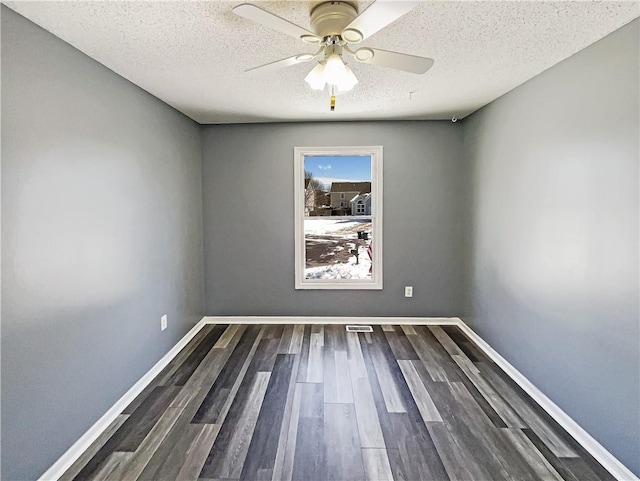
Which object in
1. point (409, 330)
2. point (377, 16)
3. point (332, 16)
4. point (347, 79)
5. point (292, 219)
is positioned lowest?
point (409, 330)

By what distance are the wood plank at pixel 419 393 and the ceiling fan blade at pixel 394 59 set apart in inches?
84.3

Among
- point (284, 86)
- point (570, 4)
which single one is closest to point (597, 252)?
point (570, 4)

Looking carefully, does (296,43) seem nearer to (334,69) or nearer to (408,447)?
(334,69)

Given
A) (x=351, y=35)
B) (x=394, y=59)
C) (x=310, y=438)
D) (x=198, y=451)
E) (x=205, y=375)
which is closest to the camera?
(x=351, y=35)

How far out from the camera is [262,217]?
404cm

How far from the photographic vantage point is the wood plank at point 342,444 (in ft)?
6.00

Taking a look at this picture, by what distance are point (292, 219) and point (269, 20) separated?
2701 millimetres

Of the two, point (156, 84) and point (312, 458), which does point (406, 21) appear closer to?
point (156, 84)

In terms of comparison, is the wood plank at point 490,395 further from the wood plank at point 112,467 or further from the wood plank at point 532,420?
the wood plank at point 112,467

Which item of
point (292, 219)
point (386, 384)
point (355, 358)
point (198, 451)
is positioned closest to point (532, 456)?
point (386, 384)

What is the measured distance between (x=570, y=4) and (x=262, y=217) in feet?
10.4

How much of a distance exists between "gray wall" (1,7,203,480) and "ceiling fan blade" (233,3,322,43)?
1162mm

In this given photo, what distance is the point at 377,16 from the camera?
1.33 m

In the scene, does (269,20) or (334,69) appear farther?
(334,69)
